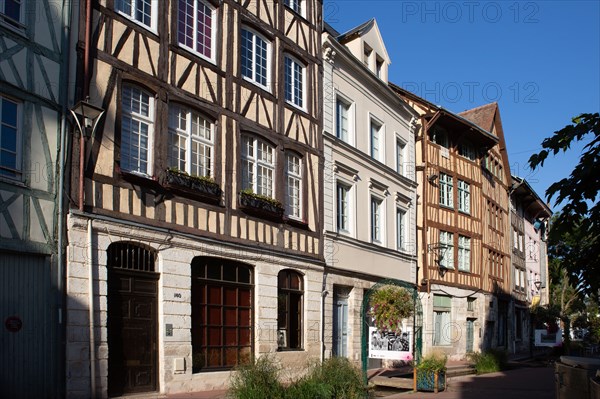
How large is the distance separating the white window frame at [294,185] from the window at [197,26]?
369cm

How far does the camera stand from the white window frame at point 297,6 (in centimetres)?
1902

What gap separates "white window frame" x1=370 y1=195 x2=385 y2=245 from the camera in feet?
75.6

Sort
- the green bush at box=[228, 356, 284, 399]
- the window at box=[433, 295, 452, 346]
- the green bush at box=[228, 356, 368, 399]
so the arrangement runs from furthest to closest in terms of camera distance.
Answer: the window at box=[433, 295, 452, 346]
the green bush at box=[228, 356, 368, 399]
the green bush at box=[228, 356, 284, 399]

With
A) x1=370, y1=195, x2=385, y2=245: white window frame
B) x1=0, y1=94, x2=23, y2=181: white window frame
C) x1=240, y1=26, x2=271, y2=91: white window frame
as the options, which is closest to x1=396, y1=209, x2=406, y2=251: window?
x1=370, y1=195, x2=385, y2=245: white window frame

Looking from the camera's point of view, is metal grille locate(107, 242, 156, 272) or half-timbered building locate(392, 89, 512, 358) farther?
half-timbered building locate(392, 89, 512, 358)

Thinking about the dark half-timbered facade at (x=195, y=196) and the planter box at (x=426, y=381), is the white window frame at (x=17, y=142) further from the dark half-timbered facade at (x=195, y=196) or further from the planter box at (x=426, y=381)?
the planter box at (x=426, y=381)

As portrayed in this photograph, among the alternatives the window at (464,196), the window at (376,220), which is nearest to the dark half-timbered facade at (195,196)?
the window at (376,220)

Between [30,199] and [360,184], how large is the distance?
1216cm

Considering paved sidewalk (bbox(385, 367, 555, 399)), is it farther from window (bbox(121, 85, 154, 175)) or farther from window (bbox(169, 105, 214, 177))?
window (bbox(121, 85, 154, 175))

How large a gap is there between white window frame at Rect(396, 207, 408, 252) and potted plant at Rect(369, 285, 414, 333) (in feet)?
25.2

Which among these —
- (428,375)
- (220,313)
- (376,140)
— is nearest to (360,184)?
(376,140)

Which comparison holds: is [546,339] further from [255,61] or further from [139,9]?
[139,9]

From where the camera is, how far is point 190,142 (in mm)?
14969

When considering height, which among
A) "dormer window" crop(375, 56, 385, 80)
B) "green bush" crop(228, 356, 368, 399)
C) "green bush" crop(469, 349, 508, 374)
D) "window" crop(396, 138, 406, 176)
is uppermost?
"dormer window" crop(375, 56, 385, 80)
